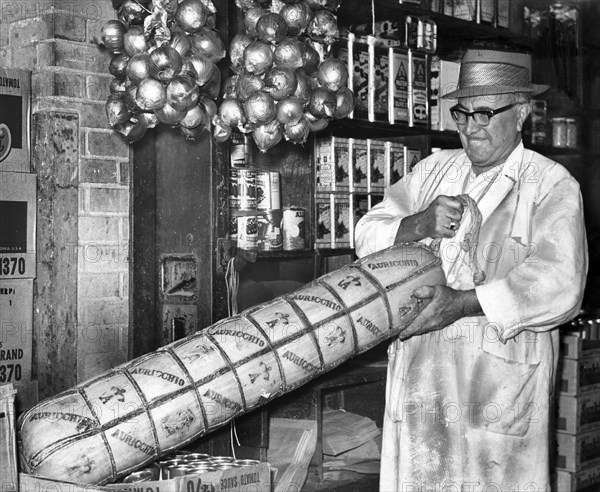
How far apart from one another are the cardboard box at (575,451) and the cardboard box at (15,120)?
3027 millimetres

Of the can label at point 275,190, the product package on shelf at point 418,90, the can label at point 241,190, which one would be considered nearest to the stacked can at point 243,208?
the can label at point 241,190

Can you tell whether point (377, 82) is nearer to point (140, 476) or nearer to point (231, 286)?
point (231, 286)

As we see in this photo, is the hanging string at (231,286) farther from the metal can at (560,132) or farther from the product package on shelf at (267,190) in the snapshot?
the metal can at (560,132)

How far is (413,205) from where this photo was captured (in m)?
3.14

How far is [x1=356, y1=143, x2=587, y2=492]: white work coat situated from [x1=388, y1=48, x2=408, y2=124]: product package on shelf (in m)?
1.18

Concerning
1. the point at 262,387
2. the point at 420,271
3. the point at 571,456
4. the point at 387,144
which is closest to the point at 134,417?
the point at 262,387

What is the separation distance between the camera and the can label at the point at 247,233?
337 centimetres

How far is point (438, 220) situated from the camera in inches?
109

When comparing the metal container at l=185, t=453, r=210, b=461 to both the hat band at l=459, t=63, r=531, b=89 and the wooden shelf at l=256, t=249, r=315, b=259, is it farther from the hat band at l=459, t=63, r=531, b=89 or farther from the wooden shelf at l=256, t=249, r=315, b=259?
the hat band at l=459, t=63, r=531, b=89

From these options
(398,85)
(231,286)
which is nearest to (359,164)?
(398,85)

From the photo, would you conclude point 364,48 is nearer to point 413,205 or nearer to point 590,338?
point 413,205

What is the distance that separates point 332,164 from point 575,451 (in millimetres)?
1997

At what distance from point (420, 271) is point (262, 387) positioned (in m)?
0.63

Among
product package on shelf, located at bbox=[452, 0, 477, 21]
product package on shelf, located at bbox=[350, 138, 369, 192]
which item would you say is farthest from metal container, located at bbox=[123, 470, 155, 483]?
product package on shelf, located at bbox=[452, 0, 477, 21]
